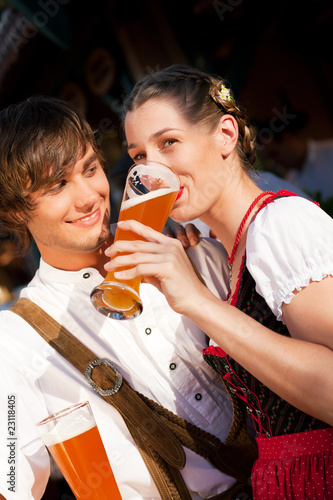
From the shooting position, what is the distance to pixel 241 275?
1328 mm

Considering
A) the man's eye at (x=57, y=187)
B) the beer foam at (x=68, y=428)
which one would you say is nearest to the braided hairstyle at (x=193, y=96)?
the man's eye at (x=57, y=187)

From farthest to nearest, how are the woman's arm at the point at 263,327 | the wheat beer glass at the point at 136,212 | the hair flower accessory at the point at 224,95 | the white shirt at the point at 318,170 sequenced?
the white shirt at the point at 318,170 < the hair flower accessory at the point at 224,95 < the wheat beer glass at the point at 136,212 < the woman's arm at the point at 263,327

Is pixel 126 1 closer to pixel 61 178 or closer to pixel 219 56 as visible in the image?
pixel 219 56

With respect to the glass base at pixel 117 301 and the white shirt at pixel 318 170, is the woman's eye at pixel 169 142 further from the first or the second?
the white shirt at pixel 318 170

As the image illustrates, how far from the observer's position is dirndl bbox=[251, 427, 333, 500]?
121 centimetres

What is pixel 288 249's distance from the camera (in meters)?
1.12

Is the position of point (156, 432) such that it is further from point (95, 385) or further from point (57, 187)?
point (57, 187)

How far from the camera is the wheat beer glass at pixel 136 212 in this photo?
1.12 meters

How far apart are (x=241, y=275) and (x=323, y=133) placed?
4713 millimetres

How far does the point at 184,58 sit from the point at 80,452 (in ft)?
11.8

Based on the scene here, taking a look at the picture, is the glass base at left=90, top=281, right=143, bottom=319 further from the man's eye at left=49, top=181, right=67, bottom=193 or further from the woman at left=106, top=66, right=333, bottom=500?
the man's eye at left=49, top=181, right=67, bottom=193

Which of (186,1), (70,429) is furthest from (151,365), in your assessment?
(186,1)

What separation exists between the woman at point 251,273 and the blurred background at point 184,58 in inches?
61.0

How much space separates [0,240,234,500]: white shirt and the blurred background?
1311 mm
